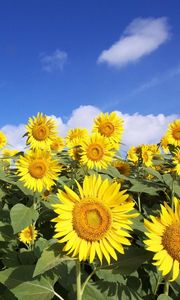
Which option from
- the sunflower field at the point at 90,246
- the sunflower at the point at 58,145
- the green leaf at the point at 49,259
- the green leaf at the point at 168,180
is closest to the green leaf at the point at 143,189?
the sunflower field at the point at 90,246

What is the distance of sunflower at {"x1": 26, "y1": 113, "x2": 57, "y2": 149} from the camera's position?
242 inches

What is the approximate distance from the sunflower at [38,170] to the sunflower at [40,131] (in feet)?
3.54

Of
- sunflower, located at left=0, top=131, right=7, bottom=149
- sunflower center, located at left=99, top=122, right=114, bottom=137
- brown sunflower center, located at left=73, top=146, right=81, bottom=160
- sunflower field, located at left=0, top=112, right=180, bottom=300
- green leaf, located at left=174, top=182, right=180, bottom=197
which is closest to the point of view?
sunflower field, located at left=0, top=112, right=180, bottom=300

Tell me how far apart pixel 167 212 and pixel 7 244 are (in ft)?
6.87

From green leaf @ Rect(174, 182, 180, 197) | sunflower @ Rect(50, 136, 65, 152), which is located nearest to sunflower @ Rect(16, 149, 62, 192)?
green leaf @ Rect(174, 182, 180, 197)

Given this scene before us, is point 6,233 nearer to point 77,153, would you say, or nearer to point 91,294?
point 91,294

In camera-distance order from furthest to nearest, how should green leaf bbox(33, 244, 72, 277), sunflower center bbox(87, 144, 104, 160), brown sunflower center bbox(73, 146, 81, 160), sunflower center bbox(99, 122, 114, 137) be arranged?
1. sunflower center bbox(99, 122, 114, 137)
2. brown sunflower center bbox(73, 146, 81, 160)
3. sunflower center bbox(87, 144, 104, 160)
4. green leaf bbox(33, 244, 72, 277)

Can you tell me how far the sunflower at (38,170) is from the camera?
486 centimetres

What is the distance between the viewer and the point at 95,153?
6066mm

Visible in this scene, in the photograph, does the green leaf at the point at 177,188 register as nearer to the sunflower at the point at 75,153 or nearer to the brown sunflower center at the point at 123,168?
the brown sunflower center at the point at 123,168

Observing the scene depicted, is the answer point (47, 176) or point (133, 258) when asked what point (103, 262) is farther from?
point (47, 176)

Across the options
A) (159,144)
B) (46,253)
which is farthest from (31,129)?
(46,253)

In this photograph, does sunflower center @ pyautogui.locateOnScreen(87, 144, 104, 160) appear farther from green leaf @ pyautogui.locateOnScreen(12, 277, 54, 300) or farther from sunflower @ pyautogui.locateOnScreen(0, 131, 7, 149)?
sunflower @ pyautogui.locateOnScreen(0, 131, 7, 149)

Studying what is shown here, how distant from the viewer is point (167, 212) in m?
2.94
